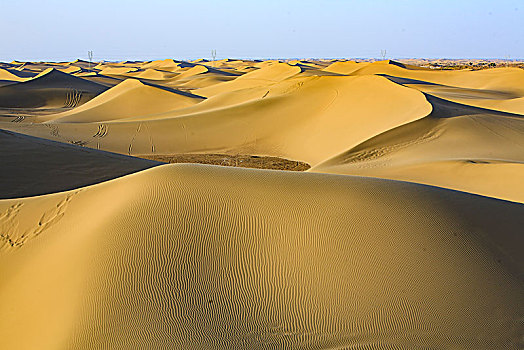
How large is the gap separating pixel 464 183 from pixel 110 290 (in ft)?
23.3

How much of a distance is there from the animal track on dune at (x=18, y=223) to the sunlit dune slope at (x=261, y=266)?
0.02 meters

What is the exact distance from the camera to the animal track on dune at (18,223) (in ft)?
19.4

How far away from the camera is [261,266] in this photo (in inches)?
190

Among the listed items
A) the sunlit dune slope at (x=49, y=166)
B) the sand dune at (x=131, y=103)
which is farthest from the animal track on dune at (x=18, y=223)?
the sand dune at (x=131, y=103)

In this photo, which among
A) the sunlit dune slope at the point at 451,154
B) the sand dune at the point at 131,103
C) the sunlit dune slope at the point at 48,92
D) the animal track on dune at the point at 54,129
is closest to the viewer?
the sunlit dune slope at the point at 451,154

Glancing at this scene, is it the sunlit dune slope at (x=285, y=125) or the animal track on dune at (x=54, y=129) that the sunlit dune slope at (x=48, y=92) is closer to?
the animal track on dune at (x=54, y=129)

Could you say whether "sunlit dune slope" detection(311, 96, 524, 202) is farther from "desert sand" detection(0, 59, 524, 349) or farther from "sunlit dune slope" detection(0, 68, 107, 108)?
"sunlit dune slope" detection(0, 68, 107, 108)

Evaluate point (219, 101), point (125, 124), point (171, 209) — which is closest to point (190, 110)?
point (219, 101)

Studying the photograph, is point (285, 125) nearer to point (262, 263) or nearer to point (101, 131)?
point (101, 131)

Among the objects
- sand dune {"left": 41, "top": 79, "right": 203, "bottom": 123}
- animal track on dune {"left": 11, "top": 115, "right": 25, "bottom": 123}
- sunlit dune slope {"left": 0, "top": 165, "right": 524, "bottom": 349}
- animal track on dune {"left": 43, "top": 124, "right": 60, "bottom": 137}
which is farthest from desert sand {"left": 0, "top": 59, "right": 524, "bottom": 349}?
sand dune {"left": 41, "top": 79, "right": 203, "bottom": 123}

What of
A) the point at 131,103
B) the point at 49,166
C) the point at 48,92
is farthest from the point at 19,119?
the point at 49,166

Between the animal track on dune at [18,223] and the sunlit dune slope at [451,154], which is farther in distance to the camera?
the sunlit dune slope at [451,154]

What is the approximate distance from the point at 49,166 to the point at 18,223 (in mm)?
4481

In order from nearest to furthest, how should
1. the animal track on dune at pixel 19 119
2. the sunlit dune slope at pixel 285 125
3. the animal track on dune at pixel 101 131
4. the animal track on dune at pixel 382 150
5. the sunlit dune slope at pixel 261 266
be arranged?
1. the sunlit dune slope at pixel 261 266
2. the animal track on dune at pixel 382 150
3. the sunlit dune slope at pixel 285 125
4. the animal track on dune at pixel 101 131
5. the animal track on dune at pixel 19 119
